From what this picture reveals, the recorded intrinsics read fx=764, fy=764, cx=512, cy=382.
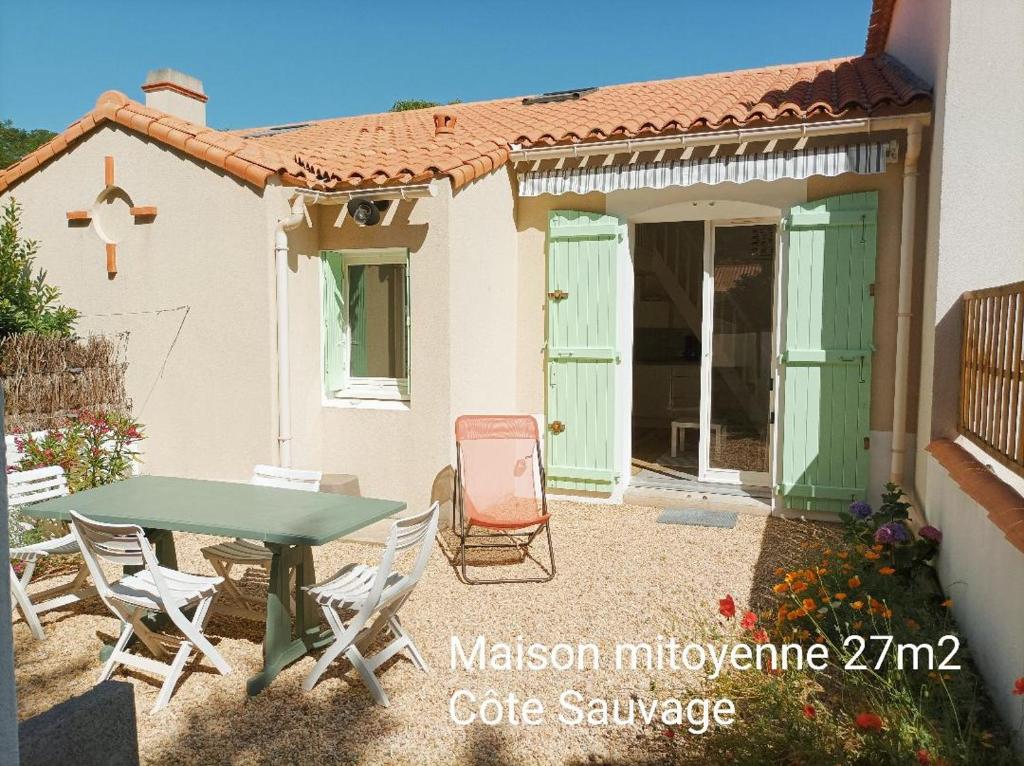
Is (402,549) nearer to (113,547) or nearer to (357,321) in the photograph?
(113,547)

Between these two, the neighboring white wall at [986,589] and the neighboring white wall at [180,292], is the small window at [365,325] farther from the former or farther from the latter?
the neighboring white wall at [986,589]

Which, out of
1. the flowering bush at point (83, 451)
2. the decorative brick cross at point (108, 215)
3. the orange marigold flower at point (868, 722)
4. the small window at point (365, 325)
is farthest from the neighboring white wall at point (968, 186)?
the decorative brick cross at point (108, 215)

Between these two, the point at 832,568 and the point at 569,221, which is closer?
the point at 832,568

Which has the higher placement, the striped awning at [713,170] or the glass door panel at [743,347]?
the striped awning at [713,170]

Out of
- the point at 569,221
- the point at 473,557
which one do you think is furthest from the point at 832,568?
the point at 569,221

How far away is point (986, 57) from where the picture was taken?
225 inches

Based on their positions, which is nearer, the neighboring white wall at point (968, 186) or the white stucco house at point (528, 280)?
the neighboring white wall at point (968, 186)

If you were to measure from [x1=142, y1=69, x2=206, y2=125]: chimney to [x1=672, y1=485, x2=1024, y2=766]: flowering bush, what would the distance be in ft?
29.3

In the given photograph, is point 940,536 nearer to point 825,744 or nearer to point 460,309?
point 825,744

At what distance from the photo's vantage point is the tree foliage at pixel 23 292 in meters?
7.96

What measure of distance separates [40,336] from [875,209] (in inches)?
325

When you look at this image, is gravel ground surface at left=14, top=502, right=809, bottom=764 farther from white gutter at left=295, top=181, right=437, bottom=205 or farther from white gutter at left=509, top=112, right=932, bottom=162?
white gutter at left=509, top=112, right=932, bottom=162

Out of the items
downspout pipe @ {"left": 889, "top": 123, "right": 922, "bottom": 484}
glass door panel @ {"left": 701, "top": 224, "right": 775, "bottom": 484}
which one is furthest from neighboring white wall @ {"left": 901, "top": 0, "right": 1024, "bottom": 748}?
glass door panel @ {"left": 701, "top": 224, "right": 775, "bottom": 484}

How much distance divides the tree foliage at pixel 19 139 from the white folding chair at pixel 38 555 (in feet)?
92.2
